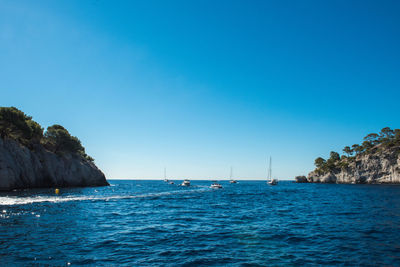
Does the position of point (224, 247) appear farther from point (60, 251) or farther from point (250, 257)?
point (60, 251)

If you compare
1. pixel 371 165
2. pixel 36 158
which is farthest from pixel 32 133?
pixel 371 165

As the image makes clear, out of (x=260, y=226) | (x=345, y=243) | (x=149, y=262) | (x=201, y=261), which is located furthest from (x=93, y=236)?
Answer: (x=345, y=243)

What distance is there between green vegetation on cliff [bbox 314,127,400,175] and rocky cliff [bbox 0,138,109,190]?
138284 millimetres

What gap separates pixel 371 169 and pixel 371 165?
219 centimetres

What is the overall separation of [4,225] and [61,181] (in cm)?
6595

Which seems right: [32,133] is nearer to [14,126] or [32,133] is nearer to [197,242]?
[14,126]

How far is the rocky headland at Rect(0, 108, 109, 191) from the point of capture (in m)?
52.6

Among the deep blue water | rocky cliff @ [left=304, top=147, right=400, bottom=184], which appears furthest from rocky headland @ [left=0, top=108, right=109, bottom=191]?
rocky cliff @ [left=304, top=147, right=400, bottom=184]

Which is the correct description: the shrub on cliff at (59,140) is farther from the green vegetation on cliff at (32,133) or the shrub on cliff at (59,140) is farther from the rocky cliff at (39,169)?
the rocky cliff at (39,169)

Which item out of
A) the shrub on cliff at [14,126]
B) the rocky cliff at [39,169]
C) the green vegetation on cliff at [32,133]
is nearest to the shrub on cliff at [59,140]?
the green vegetation on cliff at [32,133]

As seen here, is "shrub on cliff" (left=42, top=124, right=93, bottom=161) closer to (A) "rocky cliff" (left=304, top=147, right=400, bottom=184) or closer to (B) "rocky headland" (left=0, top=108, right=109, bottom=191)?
(B) "rocky headland" (left=0, top=108, right=109, bottom=191)

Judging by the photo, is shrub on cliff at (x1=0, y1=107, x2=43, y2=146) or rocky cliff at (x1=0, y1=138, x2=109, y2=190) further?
shrub on cliff at (x1=0, y1=107, x2=43, y2=146)

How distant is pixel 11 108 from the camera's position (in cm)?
5797

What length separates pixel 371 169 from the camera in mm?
112688
